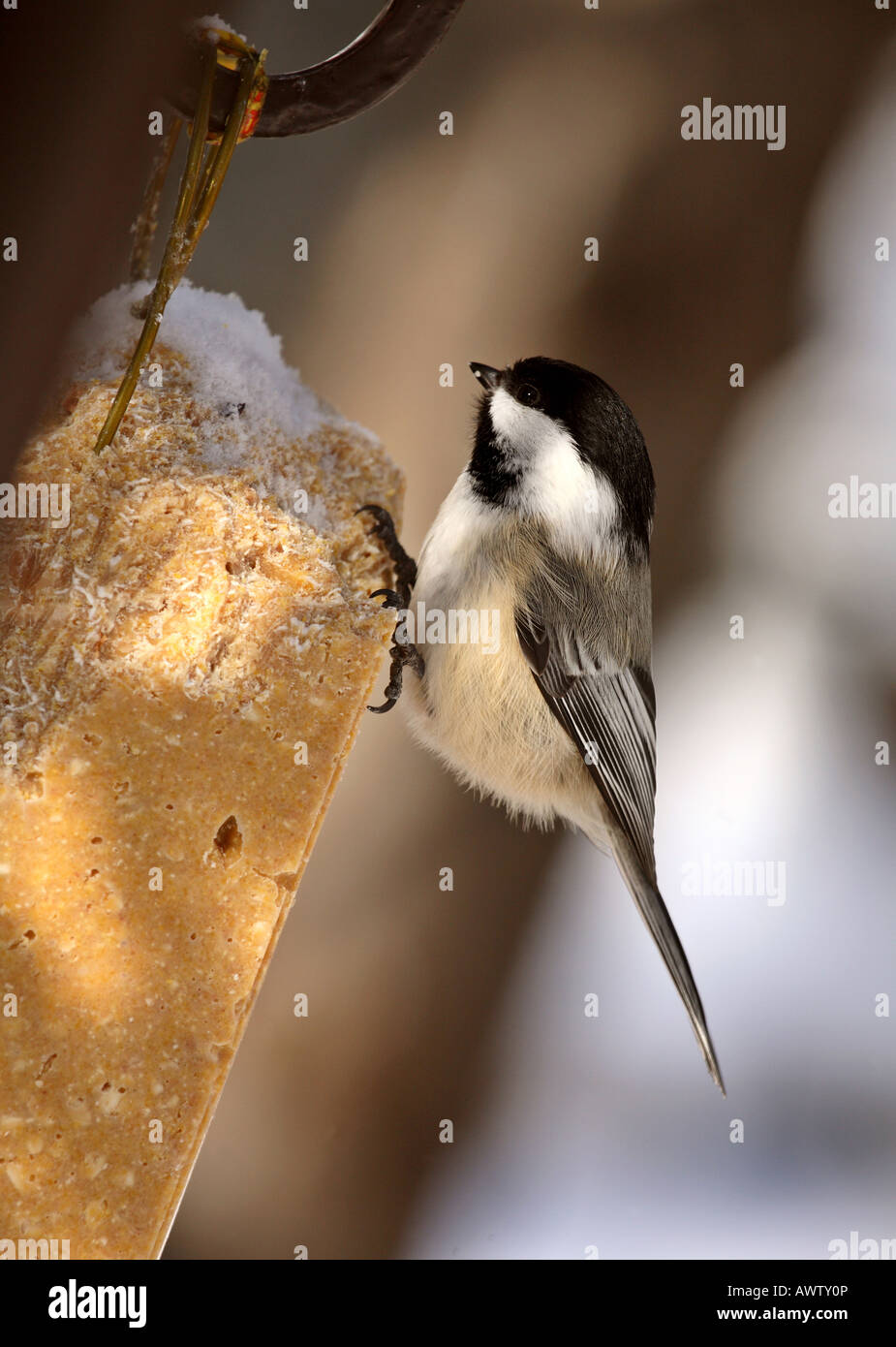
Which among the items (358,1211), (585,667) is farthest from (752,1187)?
(585,667)

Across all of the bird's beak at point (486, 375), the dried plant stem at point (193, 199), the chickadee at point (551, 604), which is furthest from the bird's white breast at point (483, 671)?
the dried plant stem at point (193, 199)

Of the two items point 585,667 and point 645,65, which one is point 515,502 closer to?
point 585,667

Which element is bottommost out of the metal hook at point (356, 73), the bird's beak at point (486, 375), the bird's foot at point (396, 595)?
the bird's foot at point (396, 595)

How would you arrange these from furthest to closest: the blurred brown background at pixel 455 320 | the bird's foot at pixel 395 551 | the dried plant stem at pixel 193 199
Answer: the blurred brown background at pixel 455 320 → the bird's foot at pixel 395 551 → the dried plant stem at pixel 193 199

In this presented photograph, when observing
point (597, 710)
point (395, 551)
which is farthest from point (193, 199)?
point (597, 710)

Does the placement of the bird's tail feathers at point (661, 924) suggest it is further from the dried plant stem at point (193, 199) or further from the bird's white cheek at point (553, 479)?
the dried plant stem at point (193, 199)

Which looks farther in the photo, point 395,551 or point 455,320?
point 455,320

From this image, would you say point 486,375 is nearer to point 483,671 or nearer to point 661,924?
point 483,671
